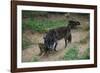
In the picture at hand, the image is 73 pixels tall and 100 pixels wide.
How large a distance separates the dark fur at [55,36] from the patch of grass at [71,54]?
0.11m

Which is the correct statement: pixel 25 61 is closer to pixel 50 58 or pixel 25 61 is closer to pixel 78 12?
pixel 50 58

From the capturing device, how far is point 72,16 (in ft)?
6.53

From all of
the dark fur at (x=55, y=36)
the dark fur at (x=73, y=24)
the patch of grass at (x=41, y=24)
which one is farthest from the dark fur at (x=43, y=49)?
the dark fur at (x=73, y=24)

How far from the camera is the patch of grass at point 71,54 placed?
1977 millimetres

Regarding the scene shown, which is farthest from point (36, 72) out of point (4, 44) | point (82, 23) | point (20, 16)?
point (82, 23)

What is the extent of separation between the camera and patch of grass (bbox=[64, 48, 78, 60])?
1.98m

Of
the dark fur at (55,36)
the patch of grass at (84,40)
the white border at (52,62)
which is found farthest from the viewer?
the patch of grass at (84,40)

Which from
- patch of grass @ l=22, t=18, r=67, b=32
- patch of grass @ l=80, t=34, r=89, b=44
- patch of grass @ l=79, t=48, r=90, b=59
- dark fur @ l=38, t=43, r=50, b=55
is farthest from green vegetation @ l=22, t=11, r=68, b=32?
patch of grass @ l=79, t=48, r=90, b=59

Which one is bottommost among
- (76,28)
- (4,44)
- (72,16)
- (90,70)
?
(90,70)

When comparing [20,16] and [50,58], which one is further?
[50,58]

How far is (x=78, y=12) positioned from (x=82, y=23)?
13cm

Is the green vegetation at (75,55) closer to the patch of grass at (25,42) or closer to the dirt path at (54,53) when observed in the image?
the dirt path at (54,53)

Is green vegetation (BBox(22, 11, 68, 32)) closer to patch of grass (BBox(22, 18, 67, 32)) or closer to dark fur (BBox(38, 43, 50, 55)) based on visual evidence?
patch of grass (BBox(22, 18, 67, 32))

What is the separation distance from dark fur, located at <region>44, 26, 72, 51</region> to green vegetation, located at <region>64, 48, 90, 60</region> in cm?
12
